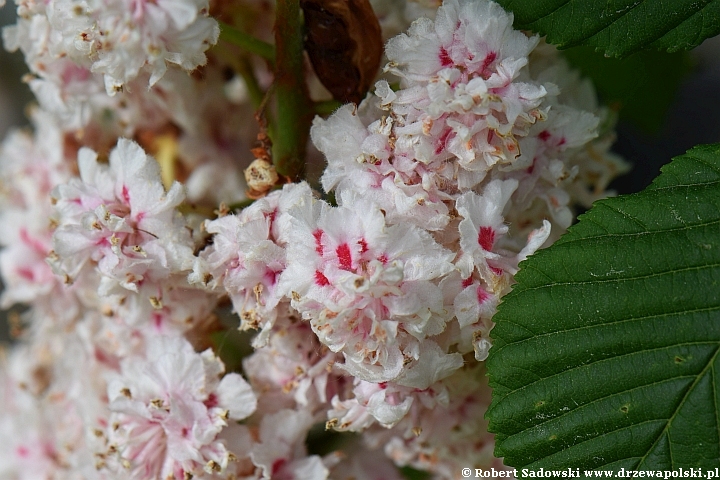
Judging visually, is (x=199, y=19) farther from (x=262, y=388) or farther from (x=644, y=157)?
(x=644, y=157)

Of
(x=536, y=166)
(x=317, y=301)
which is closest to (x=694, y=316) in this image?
(x=536, y=166)

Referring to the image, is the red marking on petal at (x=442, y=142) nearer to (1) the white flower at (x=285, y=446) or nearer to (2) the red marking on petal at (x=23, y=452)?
(1) the white flower at (x=285, y=446)

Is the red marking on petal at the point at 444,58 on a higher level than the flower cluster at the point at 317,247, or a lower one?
higher

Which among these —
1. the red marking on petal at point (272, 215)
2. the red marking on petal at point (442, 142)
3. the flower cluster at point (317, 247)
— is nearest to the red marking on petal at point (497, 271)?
the flower cluster at point (317, 247)

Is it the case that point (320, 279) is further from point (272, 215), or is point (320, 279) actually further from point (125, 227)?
point (125, 227)

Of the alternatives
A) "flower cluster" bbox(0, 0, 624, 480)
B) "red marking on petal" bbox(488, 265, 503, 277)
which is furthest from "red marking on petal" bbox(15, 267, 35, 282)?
"red marking on petal" bbox(488, 265, 503, 277)

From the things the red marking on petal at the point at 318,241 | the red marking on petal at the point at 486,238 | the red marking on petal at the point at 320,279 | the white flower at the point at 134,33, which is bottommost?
the red marking on petal at the point at 320,279

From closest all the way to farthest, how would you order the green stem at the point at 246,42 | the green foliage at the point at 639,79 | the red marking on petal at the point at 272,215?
1. the red marking on petal at the point at 272,215
2. the green stem at the point at 246,42
3. the green foliage at the point at 639,79
